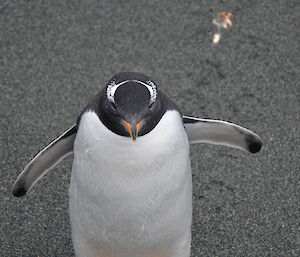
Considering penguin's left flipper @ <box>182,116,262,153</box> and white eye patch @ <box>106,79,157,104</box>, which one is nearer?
white eye patch @ <box>106,79,157,104</box>

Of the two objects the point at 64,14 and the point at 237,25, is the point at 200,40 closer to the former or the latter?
the point at 237,25

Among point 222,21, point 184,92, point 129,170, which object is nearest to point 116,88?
point 129,170

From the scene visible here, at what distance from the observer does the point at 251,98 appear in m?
2.10

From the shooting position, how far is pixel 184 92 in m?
2.12

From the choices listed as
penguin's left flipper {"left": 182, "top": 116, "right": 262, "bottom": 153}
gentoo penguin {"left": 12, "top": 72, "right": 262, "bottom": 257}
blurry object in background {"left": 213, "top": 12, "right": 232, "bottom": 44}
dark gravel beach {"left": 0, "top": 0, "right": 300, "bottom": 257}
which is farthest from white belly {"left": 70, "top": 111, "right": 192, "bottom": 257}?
blurry object in background {"left": 213, "top": 12, "right": 232, "bottom": 44}

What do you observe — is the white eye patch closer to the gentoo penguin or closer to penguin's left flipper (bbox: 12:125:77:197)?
the gentoo penguin

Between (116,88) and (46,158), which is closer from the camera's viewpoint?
(116,88)

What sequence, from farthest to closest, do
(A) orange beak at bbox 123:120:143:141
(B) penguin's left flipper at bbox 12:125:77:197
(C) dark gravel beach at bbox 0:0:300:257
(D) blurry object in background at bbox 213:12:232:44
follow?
(D) blurry object in background at bbox 213:12:232:44
(C) dark gravel beach at bbox 0:0:300:257
(B) penguin's left flipper at bbox 12:125:77:197
(A) orange beak at bbox 123:120:143:141

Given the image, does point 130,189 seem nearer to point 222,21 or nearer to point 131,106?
point 131,106

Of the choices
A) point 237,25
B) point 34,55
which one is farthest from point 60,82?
point 237,25

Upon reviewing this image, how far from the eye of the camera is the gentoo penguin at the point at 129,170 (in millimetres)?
1232

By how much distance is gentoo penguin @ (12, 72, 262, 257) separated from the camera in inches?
48.5

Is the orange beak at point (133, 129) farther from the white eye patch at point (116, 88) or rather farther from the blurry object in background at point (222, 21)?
the blurry object in background at point (222, 21)

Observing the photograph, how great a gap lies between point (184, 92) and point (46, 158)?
0.76 m
